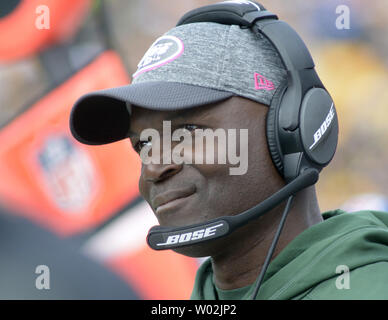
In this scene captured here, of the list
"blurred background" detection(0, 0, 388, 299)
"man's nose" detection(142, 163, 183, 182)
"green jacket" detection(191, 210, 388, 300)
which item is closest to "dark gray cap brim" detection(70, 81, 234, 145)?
"man's nose" detection(142, 163, 183, 182)

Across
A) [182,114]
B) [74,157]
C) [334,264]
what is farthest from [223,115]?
[74,157]

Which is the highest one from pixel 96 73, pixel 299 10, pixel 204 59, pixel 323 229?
pixel 299 10

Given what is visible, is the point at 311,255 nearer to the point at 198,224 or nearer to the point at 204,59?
the point at 198,224

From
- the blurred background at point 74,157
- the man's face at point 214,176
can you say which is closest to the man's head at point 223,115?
the man's face at point 214,176

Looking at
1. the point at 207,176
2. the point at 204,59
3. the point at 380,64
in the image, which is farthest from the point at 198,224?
the point at 380,64

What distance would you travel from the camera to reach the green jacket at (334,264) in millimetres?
1156

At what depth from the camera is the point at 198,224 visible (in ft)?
4.09

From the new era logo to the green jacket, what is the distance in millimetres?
285

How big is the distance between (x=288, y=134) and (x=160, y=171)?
10.1 inches

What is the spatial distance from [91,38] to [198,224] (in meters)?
2.07

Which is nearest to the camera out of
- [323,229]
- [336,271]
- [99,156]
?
[336,271]

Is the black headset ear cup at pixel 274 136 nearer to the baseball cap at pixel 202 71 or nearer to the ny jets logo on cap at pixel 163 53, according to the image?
the baseball cap at pixel 202 71

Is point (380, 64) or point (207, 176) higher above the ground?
point (380, 64)

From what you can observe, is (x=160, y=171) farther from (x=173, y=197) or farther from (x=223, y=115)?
(x=223, y=115)
